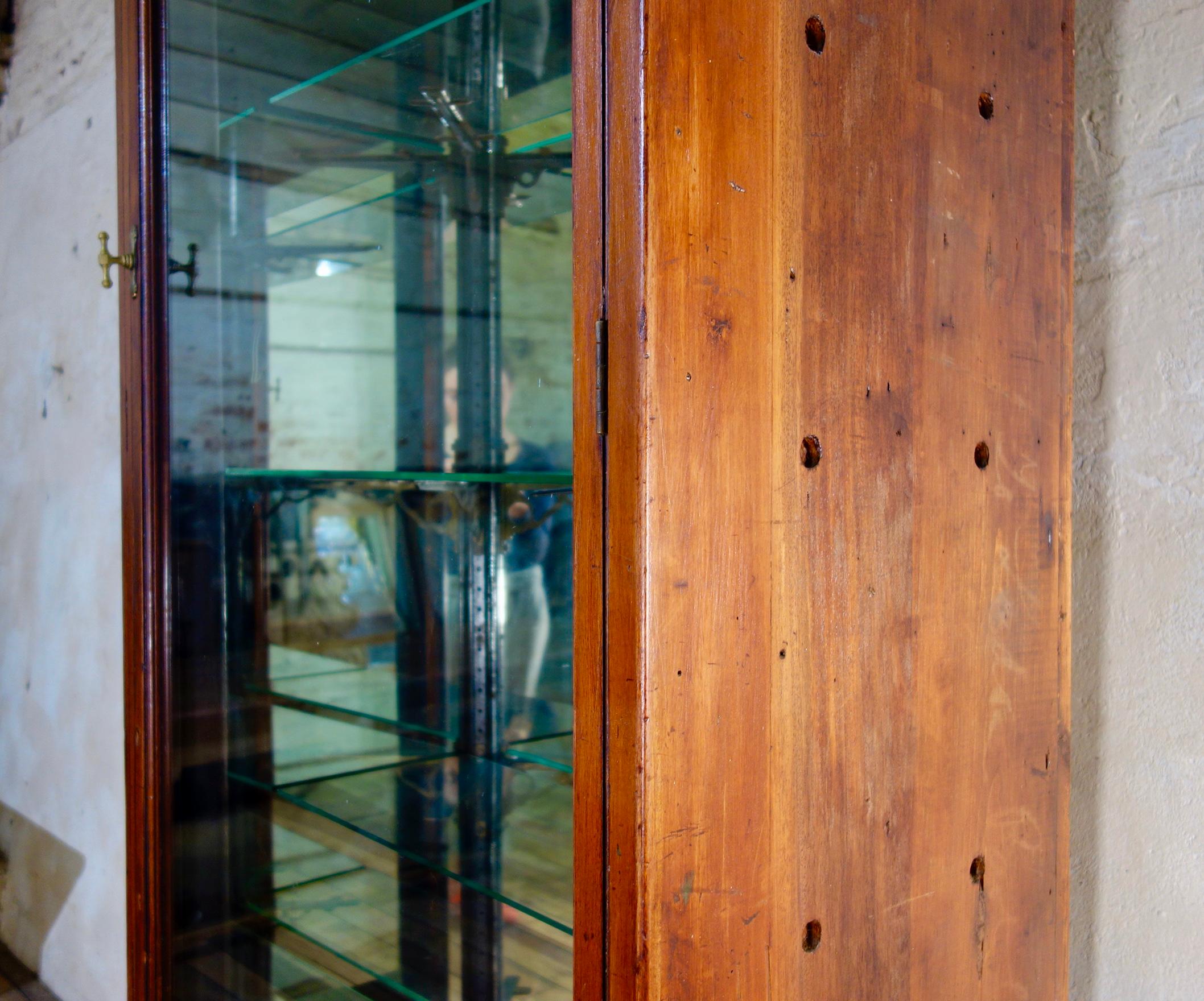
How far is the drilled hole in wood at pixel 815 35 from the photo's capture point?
0.65m

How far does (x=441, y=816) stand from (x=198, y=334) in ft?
2.36

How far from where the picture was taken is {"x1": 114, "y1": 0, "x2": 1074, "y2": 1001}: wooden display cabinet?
597 mm

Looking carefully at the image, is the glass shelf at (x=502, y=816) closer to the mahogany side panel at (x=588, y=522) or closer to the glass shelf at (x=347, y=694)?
the glass shelf at (x=347, y=694)

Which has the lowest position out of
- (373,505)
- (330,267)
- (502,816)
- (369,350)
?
(502,816)

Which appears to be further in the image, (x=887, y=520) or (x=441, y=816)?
(x=441, y=816)

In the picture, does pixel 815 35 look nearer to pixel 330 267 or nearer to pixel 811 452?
pixel 811 452

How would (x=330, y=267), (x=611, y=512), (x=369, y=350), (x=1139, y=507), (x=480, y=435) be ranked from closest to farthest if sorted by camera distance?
(x=611, y=512), (x=1139, y=507), (x=480, y=435), (x=330, y=267), (x=369, y=350)

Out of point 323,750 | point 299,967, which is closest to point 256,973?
point 299,967

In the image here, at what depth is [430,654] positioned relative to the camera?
148 centimetres

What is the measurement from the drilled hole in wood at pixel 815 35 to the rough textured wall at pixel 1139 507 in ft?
1.41

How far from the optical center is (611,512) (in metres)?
0.60

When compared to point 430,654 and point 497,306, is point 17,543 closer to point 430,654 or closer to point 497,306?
point 430,654

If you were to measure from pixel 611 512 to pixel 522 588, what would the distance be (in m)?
0.79

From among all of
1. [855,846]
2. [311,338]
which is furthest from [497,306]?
[855,846]
